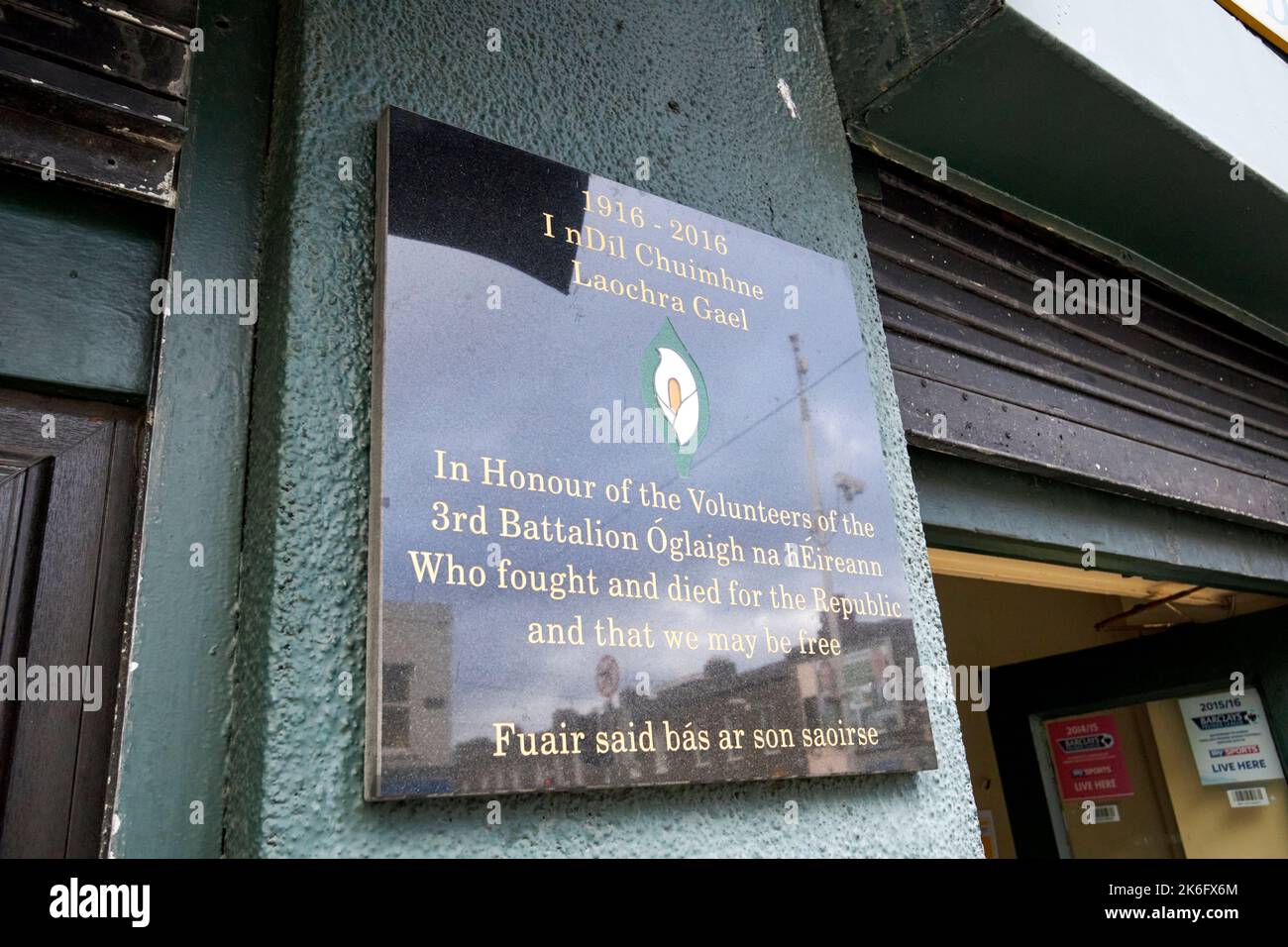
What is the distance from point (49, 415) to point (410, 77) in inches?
32.4

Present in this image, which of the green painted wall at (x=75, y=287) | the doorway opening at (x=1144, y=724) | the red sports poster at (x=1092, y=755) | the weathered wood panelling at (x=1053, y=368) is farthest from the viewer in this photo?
the red sports poster at (x=1092, y=755)

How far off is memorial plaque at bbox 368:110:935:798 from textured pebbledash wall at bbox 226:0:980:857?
0.22 feet

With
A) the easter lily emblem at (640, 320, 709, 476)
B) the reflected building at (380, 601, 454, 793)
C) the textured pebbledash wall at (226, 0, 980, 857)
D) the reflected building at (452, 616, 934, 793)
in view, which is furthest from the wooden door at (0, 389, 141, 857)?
the easter lily emblem at (640, 320, 709, 476)

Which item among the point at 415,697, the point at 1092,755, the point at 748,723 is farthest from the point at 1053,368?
the point at 1092,755

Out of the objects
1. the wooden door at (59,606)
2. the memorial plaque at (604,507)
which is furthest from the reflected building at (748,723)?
the wooden door at (59,606)

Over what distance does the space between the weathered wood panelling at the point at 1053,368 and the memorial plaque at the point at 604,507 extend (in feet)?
2.12

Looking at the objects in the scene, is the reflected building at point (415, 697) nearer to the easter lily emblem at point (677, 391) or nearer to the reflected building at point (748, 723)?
the reflected building at point (748, 723)

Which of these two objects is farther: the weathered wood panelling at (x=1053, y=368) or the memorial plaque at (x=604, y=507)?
the weathered wood panelling at (x=1053, y=368)

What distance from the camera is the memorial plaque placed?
1.38 meters

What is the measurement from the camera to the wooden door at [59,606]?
1330mm

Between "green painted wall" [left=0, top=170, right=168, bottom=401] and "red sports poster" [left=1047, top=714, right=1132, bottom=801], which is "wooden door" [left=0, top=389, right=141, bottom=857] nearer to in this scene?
"green painted wall" [left=0, top=170, right=168, bottom=401]

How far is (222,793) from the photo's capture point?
1.38m

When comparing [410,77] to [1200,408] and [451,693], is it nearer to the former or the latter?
[451,693]
